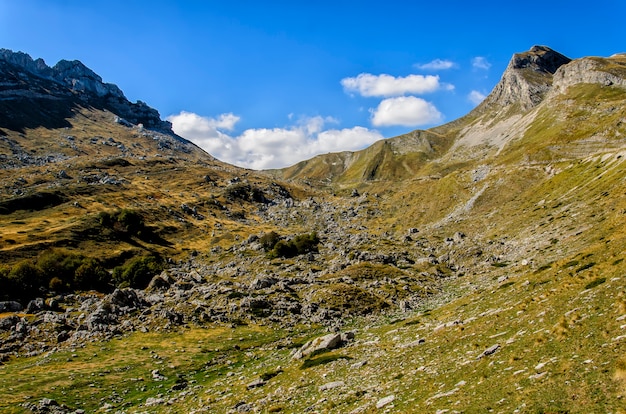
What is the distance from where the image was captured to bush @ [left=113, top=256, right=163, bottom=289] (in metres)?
96.5

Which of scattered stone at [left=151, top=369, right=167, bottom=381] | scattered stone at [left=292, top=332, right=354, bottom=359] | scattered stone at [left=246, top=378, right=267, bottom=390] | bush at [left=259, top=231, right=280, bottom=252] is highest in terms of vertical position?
bush at [left=259, top=231, right=280, bottom=252]

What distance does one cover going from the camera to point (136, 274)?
9712 centimetres

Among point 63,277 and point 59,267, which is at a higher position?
point 59,267

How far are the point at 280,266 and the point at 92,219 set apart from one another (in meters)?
94.8

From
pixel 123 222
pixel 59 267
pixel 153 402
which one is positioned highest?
pixel 123 222

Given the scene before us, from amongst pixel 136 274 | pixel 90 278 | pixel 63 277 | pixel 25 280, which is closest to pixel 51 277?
pixel 63 277

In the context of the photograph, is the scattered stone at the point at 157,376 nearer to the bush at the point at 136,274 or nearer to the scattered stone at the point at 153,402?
the scattered stone at the point at 153,402

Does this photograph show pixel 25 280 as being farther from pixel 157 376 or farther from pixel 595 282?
pixel 595 282

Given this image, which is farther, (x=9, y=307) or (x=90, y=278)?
(x=90, y=278)

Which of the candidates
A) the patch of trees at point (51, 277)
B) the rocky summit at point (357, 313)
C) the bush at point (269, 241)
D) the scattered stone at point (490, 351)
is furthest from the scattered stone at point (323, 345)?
the bush at point (269, 241)

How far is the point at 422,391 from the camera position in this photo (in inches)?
803

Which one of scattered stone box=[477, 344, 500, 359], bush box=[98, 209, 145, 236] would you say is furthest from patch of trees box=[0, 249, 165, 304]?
scattered stone box=[477, 344, 500, 359]

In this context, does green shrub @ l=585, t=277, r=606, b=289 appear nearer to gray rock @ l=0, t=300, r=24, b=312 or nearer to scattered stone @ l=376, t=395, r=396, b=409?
scattered stone @ l=376, t=395, r=396, b=409

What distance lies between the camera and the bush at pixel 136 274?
96.5 metres
